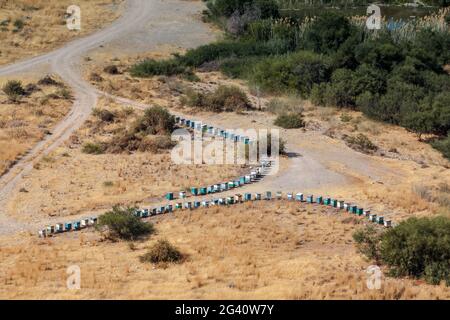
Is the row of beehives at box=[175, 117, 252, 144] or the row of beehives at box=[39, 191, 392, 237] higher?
the row of beehives at box=[175, 117, 252, 144]

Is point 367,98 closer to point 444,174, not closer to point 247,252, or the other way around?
point 444,174

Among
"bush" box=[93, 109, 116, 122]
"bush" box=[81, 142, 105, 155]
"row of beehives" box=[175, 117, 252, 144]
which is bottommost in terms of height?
"bush" box=[81, 142, 105, 155]

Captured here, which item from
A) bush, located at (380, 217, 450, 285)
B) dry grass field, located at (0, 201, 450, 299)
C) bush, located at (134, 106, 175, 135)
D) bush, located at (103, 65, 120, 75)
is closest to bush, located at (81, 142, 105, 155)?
bush, located at (134, 106, 175, 135)

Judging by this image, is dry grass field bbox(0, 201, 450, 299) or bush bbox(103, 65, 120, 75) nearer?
dry grass field bbox(0, 201, 450, 299)

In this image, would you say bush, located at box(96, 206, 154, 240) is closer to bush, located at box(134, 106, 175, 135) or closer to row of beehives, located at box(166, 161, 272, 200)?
row of beehives, located at box(166, 161, 272, 200)

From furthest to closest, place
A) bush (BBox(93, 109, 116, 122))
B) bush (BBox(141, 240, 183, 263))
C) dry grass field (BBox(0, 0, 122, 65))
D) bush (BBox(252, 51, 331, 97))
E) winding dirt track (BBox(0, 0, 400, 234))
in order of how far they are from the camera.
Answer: dry grass field (BBox(0, 0, 122, 65))
bush (BBox(252, 51, 331, 97))
bush (BBox(93, 109, 116, 122))
winding dirt track (BBox(0, 0, 400, 234))
bush (BBox(141, 240, 183, 263))

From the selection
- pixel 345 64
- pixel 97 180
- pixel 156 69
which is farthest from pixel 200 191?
pixel 156 69
